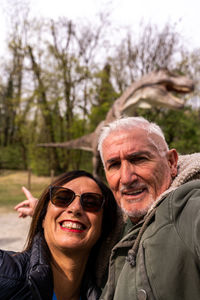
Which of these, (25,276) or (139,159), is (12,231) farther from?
(139,159)

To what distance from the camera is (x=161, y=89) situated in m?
6.13

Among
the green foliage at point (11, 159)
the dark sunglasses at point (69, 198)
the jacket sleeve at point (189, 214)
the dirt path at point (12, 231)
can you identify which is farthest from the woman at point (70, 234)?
the green foliage at point (11, 159)

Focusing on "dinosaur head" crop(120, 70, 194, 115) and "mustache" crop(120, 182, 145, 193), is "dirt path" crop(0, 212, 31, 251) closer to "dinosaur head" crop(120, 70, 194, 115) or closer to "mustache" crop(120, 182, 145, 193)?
"mustache" crop(120, 182, 145, 193)

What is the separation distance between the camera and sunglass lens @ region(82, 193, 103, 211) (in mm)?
1578

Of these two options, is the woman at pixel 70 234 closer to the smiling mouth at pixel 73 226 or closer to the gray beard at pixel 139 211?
the smiling mouth at pixel 73 226

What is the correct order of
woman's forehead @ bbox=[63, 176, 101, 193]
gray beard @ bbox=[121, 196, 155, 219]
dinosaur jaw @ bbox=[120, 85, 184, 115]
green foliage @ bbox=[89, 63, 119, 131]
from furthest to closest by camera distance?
green foliage @ bbox=[89, 63, 119, 131] → dinosaur jaw @ bbox=[120, 85, 184, 115] → woman's forehead @ bbox=[63, 176, 101, 193] → gray beard @ bbox=[121, 196, 155, 219]

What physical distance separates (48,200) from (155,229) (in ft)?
2.98

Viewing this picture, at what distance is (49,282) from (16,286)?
18 cm

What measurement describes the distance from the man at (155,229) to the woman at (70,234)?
0.24m

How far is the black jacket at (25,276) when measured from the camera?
1.16m

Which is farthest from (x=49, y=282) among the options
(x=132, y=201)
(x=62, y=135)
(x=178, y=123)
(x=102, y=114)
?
(x=62, y=135)

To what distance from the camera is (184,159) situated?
4.91 ft

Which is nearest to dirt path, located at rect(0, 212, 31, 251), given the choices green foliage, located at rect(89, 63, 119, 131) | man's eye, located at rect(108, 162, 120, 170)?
man's eye, located at rect(108, 162, 120, 170)

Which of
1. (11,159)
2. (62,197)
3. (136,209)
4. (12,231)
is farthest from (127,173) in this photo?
(11,159)
